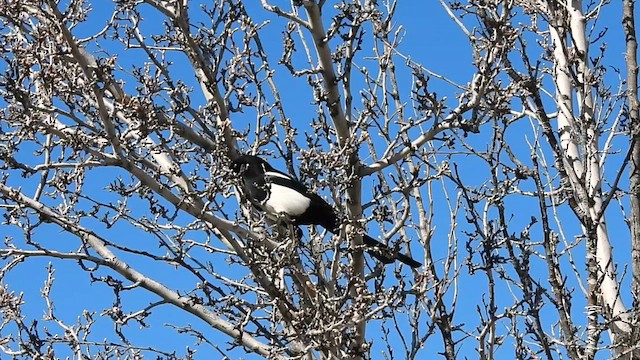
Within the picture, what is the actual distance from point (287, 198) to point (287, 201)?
0.02m

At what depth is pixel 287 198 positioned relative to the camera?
541cm

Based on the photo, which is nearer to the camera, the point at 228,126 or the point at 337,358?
the point at 337,358

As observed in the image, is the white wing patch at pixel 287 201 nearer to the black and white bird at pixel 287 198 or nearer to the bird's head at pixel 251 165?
the black and white bird at pixel 287 198

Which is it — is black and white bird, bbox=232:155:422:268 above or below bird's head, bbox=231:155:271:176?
below

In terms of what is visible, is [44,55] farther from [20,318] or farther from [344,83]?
[20,318]

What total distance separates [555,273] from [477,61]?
115cm

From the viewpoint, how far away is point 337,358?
14.1 ft

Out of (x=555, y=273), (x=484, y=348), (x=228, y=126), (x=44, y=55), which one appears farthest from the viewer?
(x=484, y=348)

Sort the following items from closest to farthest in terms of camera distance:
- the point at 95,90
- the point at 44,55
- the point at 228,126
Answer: the point at 95,90
the point at 44,55
the point at 228,126

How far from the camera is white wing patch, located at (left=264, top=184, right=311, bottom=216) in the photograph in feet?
17.5

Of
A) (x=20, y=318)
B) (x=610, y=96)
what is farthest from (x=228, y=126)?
(x=610, y=96)

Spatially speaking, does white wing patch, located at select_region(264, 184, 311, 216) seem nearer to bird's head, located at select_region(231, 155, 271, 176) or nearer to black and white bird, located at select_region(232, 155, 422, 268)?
black and white bird, located at select_region(232, 155, 422, 268)

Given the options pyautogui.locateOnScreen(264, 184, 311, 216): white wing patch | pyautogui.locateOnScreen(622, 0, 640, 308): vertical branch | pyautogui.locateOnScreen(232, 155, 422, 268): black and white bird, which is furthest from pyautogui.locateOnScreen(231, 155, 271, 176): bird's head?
pyautogui.locateOnScreen(622, 0, 640, 308): vertical branch

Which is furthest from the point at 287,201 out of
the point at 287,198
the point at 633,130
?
the point at 633,130
